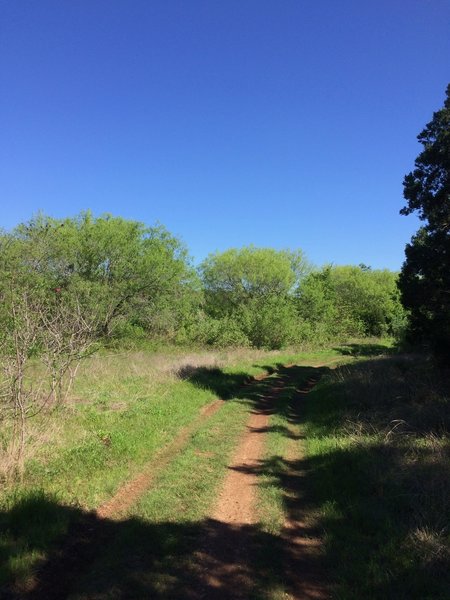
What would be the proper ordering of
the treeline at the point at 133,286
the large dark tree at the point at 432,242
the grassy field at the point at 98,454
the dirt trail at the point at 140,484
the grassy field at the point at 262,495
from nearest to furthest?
the grassy field at the point at 262,495
the grassy field at the point at 98,454
the dirt trail at the point at 140,484
the large dark tree at the point at 432,242
the treeline at the point at 133,286

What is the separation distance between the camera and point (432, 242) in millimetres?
14578

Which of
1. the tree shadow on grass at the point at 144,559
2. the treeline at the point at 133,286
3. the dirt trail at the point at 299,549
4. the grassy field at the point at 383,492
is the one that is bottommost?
the dirt trail at the point at 299,549

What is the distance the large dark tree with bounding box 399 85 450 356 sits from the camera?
1411 centimetres

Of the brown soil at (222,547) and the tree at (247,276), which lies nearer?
the brown soil at (222,547)

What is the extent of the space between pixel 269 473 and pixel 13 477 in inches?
162

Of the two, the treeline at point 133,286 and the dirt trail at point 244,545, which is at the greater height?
the treeline at point 133,286

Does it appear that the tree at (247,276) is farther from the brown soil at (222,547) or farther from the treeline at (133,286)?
the brown soil at (222,547)

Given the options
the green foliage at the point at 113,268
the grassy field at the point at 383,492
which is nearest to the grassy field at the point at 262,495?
the grassy field at the point at 383,492

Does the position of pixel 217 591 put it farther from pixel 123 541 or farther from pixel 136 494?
pixel 136 494

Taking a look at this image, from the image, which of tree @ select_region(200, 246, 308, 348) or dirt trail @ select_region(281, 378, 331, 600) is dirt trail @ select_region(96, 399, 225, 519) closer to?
dirt trail @ select_region(281, 378, 331, 600)

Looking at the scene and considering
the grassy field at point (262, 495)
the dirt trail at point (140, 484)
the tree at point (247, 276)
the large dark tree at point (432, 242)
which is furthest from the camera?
the tree at point (247, 276)

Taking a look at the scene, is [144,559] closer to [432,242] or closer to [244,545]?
[244,545]

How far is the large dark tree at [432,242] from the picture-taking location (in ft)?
46.3

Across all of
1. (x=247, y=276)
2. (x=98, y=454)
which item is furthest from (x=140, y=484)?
(x=247, y=276)
